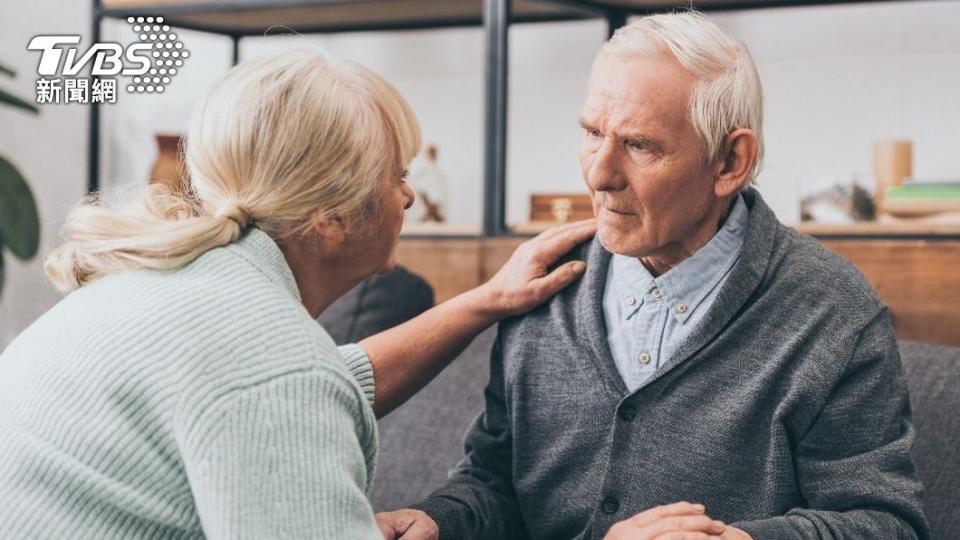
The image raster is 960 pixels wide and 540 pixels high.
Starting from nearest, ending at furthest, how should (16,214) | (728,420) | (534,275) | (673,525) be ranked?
(673,525) → (728,420) → (534,275) → (16,214)

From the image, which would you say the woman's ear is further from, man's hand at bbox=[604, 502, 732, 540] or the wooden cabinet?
the wooden cabinet

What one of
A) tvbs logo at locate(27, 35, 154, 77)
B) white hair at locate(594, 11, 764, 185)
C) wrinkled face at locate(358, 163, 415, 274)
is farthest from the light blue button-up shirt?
tvbs logo at locate(27, 35, 154, 77)

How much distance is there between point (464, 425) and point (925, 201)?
0.93 meters

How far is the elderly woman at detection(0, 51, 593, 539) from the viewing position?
109cm

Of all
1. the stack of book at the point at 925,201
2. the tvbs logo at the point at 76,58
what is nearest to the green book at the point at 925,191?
the stack of book at the point at 925,201

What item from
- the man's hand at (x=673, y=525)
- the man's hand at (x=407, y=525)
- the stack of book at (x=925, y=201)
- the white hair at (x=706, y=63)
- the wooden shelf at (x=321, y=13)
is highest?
the wooden shelf at (x=321, y=13)

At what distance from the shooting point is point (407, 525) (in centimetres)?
158

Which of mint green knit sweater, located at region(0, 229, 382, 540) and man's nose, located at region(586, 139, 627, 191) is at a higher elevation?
man's nose, located at region(586, 139, 627, 191)

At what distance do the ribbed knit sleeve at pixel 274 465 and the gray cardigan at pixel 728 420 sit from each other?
0.55 m

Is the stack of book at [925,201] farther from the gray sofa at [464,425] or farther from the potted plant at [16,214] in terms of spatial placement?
the potted plant at [16,214]

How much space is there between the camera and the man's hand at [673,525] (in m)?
1.41

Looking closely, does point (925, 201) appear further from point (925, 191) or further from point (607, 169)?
point (607, 169)

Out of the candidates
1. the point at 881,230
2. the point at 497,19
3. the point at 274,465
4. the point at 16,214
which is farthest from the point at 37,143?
the point at 274,465

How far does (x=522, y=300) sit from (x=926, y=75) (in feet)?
5.09
